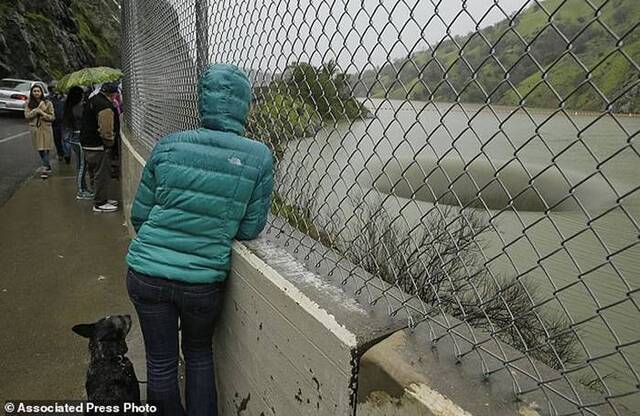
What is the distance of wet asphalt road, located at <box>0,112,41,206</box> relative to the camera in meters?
7.51

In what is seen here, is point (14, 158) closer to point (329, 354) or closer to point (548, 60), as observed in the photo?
point (329, 354)

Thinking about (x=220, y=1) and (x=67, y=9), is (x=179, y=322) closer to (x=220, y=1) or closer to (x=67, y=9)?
(x=220, y=1)

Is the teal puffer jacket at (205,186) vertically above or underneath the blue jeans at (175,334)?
above

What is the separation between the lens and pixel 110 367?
2.25 meters

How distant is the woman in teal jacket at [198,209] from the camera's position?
1821mm

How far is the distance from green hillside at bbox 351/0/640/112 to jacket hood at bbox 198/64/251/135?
0.81 metres

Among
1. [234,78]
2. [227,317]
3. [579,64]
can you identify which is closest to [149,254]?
[227,317]

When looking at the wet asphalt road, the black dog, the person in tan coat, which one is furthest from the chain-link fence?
the person in tan coat

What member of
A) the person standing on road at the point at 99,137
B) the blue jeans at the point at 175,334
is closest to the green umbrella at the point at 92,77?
the person standing on road at the point at 99,137

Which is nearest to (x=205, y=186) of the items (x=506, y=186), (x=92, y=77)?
(x=506, y=186)

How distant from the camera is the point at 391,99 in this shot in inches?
56.1

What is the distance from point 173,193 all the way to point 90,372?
3.78 ft

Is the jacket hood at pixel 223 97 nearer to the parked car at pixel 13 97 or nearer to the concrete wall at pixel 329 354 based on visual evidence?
the concrete wall at pixel 329 354

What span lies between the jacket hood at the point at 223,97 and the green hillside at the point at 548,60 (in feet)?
2.66
